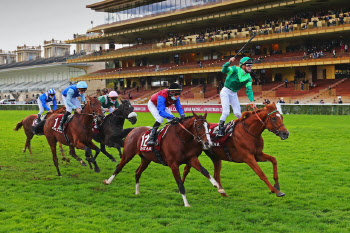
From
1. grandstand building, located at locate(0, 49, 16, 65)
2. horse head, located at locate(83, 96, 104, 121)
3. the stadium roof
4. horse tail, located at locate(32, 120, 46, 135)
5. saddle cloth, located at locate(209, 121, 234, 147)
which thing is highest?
the stadium roof

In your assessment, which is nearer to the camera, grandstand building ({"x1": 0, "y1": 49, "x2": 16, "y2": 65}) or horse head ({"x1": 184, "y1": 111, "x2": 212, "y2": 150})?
horse head ({"x1": 184, "y1": 111, "x2": 212, "y2": 150})

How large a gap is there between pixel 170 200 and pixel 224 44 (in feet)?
136

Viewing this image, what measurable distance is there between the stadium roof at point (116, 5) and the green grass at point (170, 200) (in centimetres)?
5032

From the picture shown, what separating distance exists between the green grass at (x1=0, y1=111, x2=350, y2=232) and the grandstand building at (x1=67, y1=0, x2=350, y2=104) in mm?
28034

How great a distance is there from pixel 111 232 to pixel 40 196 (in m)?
2.74

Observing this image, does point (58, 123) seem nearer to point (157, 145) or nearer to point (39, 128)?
point (39, 128)

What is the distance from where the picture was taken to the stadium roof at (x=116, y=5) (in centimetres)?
6012

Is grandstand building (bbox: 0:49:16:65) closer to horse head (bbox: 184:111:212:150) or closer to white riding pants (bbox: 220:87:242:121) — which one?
white riding pants (bbox: 220:87:242:121)

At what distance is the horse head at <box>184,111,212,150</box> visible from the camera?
7380 mm

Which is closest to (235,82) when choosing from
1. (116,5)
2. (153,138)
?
(153,138)

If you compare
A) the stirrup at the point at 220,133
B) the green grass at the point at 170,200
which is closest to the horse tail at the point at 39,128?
the green grass at the point at 170,200

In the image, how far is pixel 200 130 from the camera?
751cm

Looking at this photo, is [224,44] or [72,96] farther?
[224,44]

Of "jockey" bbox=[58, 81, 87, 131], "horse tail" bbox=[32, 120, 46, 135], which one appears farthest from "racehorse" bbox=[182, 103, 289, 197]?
"horse tail" bbox=[32, 120, 46, 135]
